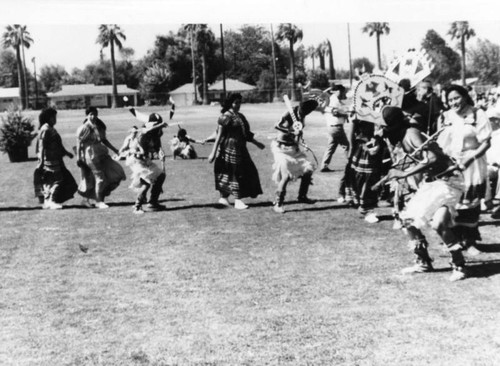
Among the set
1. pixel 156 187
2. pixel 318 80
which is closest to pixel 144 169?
pixel 156 187

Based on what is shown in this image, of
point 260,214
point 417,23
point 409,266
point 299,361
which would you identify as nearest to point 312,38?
point 417,23

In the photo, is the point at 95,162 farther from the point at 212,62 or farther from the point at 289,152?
the point at 212,62

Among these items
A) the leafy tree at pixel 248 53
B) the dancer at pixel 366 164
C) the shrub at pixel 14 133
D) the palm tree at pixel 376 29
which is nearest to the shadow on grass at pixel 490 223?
the dancer at pixel 366 164

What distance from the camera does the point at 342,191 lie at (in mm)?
9883

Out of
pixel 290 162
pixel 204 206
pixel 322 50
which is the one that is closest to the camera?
pixel 322 50

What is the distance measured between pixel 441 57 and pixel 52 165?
564 centimetres

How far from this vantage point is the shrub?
17.7m

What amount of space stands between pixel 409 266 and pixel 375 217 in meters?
2.15

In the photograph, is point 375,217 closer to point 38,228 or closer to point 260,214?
point 260,214

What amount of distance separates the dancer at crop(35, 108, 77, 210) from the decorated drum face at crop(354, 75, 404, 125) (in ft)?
14.5

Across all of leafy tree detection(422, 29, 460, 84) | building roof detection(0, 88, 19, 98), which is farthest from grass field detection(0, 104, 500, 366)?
building roof detection(0, 88, 19, 98)

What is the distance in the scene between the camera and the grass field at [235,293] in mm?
4539

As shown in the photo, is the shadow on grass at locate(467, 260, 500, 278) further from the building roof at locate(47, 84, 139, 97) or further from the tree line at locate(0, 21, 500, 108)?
the building roof at locate(47, 84, 139, 97)

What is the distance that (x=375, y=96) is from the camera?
7.66 m
